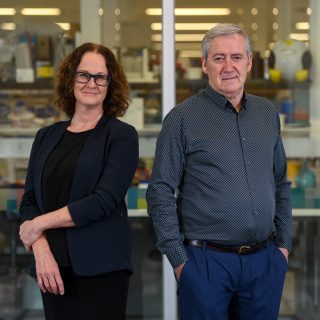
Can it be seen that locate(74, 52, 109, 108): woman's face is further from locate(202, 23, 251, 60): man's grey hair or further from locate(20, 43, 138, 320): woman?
locate(202, 23, 251, 60): man's grey hair

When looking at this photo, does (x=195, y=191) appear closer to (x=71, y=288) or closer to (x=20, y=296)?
(x=71, y=288)

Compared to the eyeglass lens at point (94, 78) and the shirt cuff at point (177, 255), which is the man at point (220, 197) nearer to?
the shirt cuff at point (177, 255)

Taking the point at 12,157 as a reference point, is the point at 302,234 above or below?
below

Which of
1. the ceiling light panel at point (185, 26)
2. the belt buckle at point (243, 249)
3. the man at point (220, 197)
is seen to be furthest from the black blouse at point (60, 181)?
the ceiling light panel at point (185, 26)

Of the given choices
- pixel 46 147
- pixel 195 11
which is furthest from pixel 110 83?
pixel 195 11

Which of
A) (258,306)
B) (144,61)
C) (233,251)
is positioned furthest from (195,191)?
(144,61)

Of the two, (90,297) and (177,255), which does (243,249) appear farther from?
(90,297)

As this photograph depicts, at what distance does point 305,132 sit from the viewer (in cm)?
430

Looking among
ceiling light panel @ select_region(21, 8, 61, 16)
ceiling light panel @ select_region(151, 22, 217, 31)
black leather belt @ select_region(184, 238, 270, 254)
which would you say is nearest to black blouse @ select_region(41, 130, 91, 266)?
black leather belt @ select_region(184, 238, 270, 254)

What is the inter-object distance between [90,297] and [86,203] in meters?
0.35

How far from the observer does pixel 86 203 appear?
2279 mm

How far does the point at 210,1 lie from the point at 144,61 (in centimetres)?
59

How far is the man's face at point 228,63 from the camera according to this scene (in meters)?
2.32

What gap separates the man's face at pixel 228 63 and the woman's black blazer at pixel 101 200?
0.37 m
